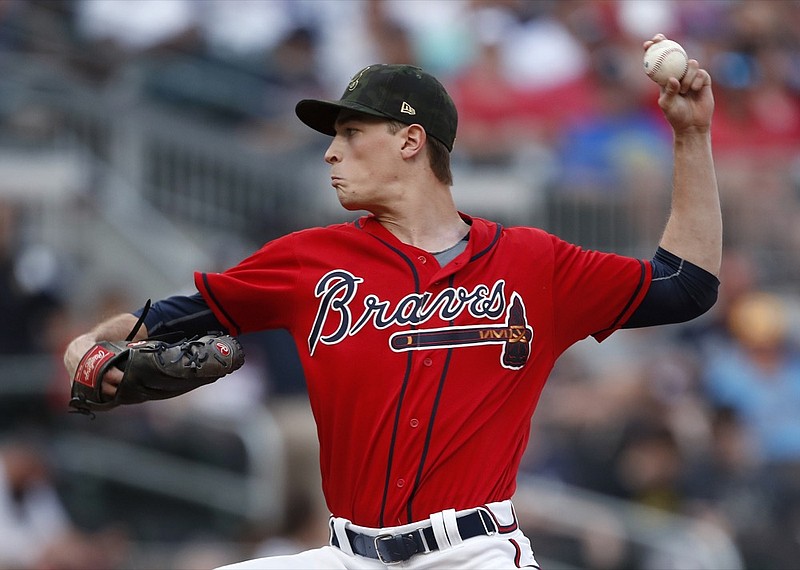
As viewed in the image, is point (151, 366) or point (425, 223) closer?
point (151, 366)

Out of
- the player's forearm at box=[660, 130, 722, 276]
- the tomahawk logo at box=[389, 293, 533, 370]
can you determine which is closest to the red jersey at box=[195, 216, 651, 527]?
the tomahawk logo at box=[389, 293, 533, 370]

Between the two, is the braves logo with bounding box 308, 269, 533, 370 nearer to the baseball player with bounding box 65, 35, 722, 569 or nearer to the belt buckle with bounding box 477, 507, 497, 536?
the baseball player with bounding box 65, 35, 722, 569

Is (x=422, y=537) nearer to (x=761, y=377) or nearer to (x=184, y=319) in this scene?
(x=184, y=319)

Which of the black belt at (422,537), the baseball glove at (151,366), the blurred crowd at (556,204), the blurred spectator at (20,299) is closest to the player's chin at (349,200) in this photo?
the baseball glove at (151,366)

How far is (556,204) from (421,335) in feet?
20.1

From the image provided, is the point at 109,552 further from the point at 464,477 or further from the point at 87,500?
the point at 464,477

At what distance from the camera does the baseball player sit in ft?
12.5

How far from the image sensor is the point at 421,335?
388cm

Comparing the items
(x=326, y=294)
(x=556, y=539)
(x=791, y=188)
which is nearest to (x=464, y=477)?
(x=326, y=294)

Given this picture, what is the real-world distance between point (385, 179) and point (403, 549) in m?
1.08

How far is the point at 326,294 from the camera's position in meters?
3.97

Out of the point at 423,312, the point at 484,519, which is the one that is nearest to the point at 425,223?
the point at 423,312

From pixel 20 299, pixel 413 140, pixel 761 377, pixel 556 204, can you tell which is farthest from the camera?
pixel 556 204

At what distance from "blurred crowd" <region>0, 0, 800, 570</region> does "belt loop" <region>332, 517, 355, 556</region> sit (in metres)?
3.11
